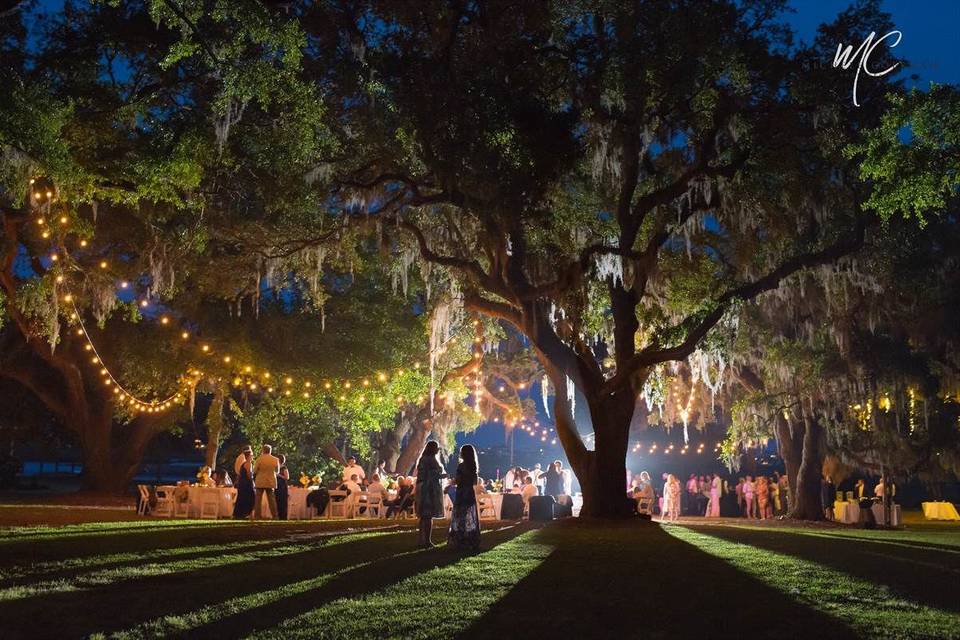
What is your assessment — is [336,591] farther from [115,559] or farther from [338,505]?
[338,505]

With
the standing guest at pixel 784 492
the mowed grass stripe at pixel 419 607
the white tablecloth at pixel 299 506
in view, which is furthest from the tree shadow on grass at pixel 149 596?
the standing guest at pixel 784 492

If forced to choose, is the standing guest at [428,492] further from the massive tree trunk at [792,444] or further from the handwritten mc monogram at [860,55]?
the massive tree trunk at [792,444]

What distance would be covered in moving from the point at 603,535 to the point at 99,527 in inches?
321

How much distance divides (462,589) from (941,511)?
2860 cm

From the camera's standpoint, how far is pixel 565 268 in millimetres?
17031

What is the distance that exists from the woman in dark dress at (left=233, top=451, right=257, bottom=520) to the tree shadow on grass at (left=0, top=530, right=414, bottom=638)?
379 inches

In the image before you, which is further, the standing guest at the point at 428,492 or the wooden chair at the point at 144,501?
the wooden chair at the point at 144,501

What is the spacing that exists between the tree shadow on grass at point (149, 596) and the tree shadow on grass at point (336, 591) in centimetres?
38

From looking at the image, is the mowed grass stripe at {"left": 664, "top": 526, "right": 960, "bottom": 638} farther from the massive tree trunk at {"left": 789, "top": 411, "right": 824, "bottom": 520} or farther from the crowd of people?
the massive tree trunk at {"left": 789, "top": 411, "right": 824, "bottom": 520}

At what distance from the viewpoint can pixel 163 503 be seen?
21.6 meters

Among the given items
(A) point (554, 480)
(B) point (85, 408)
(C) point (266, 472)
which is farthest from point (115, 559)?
(B) point (85, 408)

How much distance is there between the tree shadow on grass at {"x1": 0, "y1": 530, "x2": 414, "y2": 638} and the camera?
18.3ft

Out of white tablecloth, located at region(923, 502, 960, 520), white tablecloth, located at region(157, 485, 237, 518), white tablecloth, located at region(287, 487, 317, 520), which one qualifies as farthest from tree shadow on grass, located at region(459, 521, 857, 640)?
white tablecloth, located at region(923, 502, 960, 520)

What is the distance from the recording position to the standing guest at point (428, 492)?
11992mm
